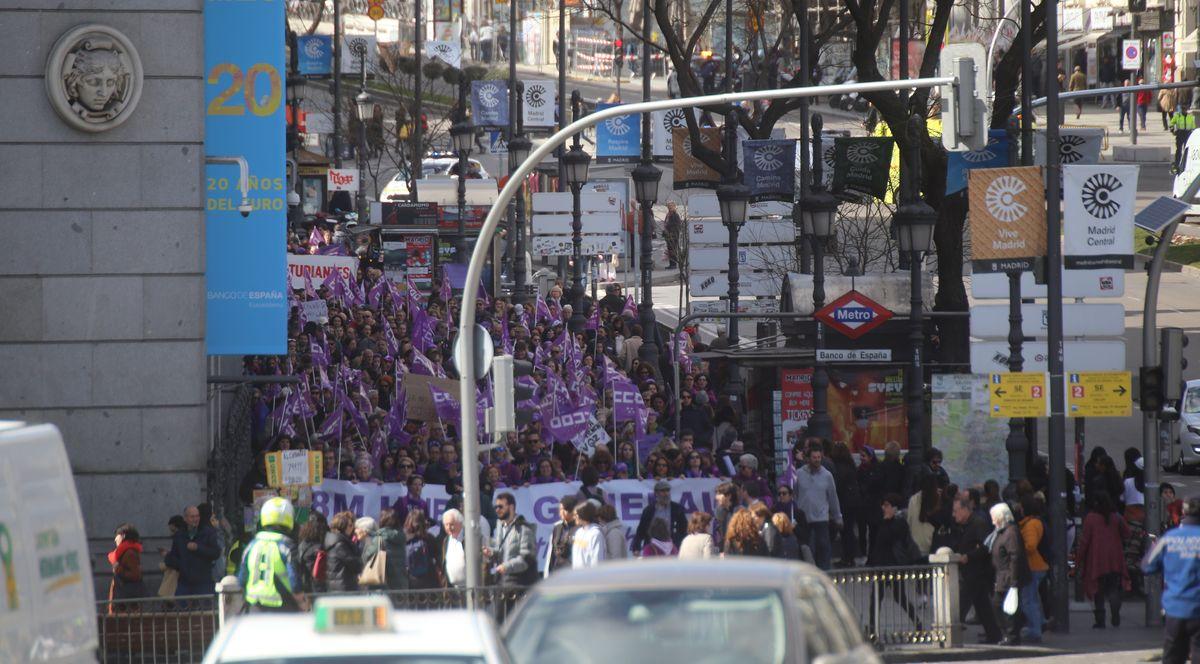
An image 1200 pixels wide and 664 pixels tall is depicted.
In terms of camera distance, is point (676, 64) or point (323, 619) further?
point (676, 64)

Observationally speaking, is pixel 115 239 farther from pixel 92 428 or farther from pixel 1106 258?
pixel 1106 258

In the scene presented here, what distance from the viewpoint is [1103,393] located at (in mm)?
19484

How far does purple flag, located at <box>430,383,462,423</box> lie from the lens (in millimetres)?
22406

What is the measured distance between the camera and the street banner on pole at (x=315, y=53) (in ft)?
194

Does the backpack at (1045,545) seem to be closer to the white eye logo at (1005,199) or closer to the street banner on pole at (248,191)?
the white eye logo at (1005,199)

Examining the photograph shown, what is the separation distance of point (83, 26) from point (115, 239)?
2.11m

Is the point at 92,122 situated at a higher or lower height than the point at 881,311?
higher

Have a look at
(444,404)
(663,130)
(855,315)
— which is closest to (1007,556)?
(855,315)

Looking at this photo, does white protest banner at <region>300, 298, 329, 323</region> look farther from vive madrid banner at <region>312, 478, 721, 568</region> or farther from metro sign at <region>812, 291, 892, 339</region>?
vive madrid banner at <region>312, 478, 721, 568</region>

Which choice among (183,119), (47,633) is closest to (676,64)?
(183,119)

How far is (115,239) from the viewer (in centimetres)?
1816

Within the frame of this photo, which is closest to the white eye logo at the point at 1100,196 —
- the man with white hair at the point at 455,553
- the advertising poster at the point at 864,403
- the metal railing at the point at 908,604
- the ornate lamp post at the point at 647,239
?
the advertising poster at the point at 864,403

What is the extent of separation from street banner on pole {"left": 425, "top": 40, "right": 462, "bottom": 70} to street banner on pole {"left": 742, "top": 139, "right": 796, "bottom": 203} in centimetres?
→ 4278

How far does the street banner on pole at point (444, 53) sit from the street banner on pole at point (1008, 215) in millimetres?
55919
